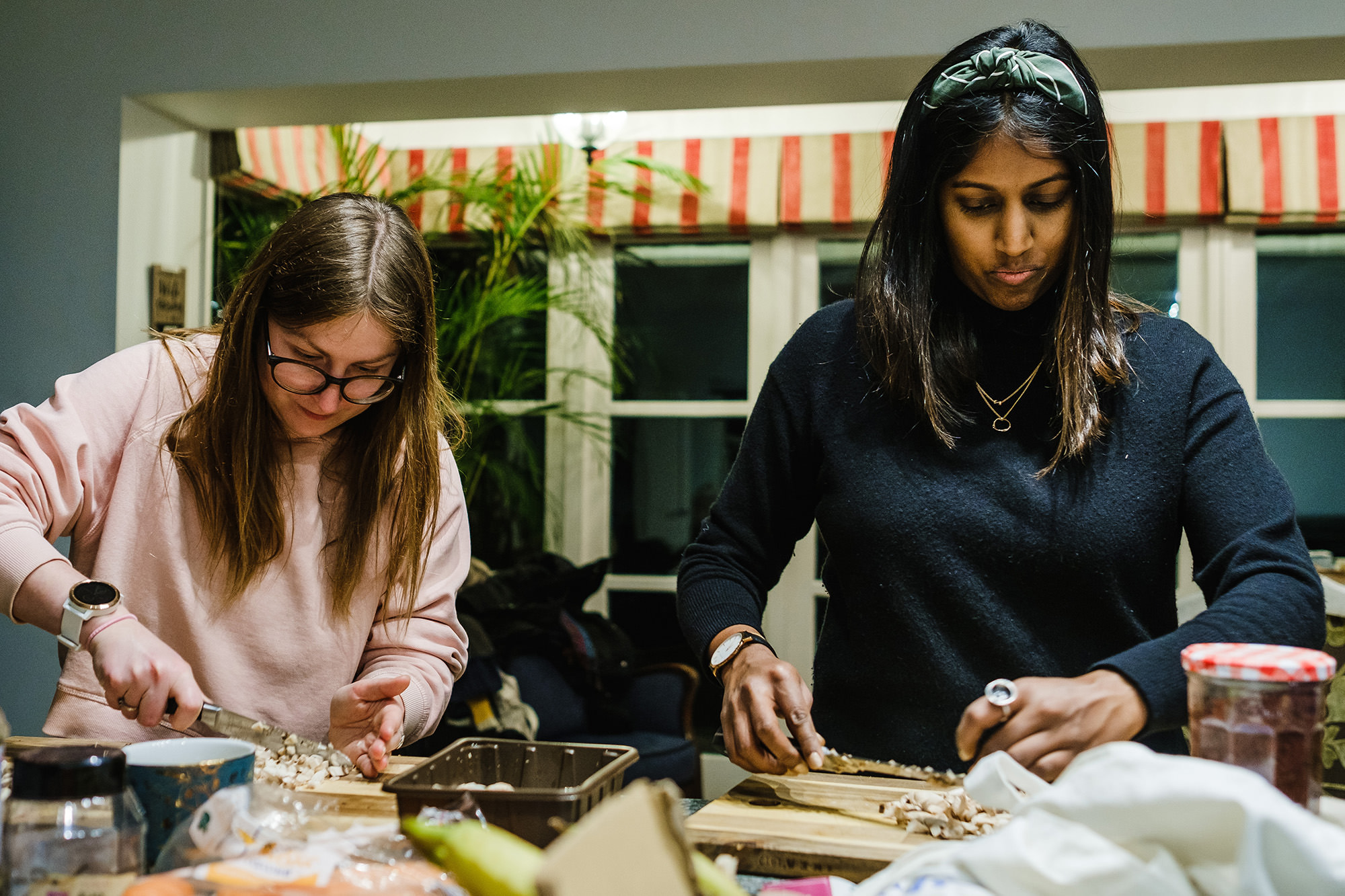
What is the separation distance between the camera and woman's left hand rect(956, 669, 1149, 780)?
3.13ft

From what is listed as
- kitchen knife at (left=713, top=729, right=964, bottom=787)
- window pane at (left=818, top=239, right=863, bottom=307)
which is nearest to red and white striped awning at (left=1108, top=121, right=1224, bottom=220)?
window pane at (left=818, top=239, right=863, bottom=307)

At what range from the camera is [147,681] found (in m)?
1.09

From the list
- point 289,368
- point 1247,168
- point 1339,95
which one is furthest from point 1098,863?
point 1339,95

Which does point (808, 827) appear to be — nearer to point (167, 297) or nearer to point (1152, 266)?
point (167, 297)

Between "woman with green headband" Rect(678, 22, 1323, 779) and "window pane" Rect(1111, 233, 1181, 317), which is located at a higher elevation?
"window pane" Rect(1111, 233, 1181, 317)

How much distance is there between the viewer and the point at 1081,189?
126cm

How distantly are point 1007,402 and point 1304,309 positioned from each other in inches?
139

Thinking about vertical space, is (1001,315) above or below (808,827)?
above

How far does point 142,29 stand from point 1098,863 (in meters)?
3.44

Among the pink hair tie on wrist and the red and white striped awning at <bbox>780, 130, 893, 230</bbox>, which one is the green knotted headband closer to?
the pink hair tie on wrist

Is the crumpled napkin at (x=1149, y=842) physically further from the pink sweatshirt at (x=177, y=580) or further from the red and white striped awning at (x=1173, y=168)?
the red and white striped awning at (x=1173, y=168)

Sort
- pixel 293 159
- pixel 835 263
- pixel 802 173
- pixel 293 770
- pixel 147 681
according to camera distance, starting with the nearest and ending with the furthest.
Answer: pixel 147 681
pixel 293 770
pixel 293 159
pixel 802 173
pixel 835 263

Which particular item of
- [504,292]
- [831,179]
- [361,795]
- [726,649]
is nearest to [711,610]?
[726,649]

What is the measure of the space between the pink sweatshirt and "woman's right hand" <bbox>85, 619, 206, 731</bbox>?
268mm
